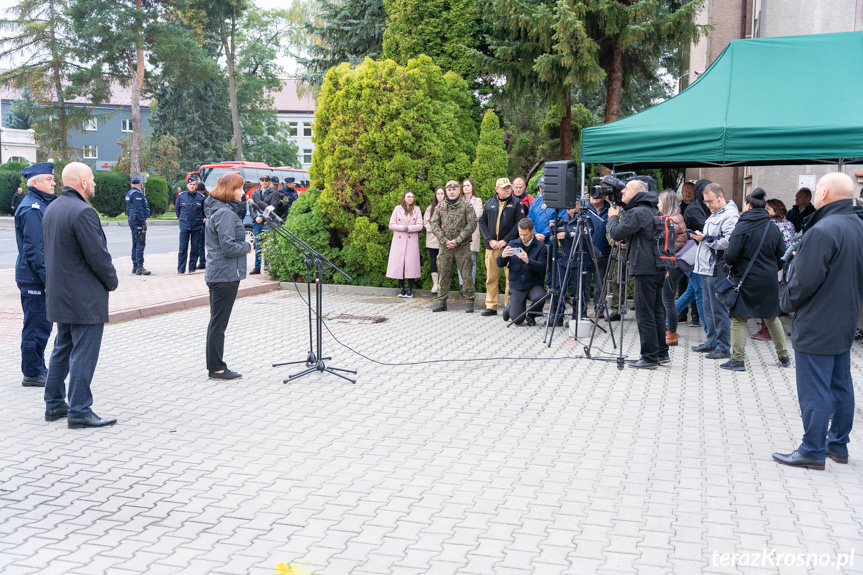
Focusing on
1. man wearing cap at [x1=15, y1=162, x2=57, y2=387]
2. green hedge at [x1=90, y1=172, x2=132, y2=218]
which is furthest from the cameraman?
green hedge at [x1=90, y1=172, x2=132, y2=218]

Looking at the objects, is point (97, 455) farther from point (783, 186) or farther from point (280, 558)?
point (783, 186)

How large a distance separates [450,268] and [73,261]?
7336 millimetres

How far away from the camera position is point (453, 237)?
492 inches

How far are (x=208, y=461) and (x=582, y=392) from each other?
3676 millimetres

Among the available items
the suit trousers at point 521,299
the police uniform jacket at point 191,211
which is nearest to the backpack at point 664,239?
the suit trousers at point 521,299

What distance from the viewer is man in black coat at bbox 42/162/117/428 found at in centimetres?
601

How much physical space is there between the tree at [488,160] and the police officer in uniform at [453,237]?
1716mm

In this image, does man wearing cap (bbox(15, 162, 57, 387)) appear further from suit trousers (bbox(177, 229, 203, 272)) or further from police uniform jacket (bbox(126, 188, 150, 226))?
suit trousers (bbox(177, 229, 203, 272))

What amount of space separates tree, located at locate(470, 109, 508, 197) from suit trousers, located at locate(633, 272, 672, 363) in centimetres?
621

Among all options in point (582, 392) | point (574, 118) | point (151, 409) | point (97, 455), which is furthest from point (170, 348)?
point (574, 118)

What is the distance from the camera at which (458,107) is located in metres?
15.2

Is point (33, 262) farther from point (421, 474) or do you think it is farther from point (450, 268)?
point (450, 268)

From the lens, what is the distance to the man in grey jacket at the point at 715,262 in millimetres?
9062

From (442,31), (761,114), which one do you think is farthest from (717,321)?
(442,31)
